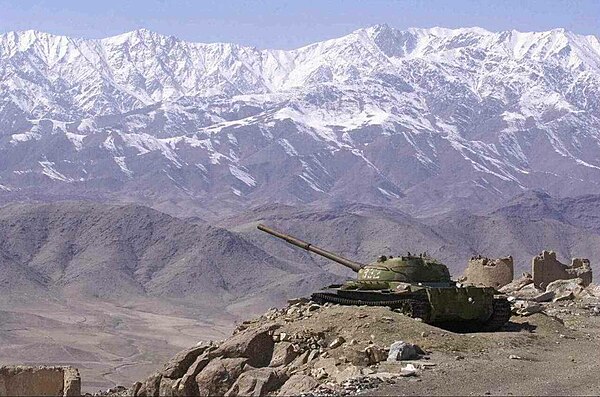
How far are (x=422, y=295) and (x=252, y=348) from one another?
16.3 feet

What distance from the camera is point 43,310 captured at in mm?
138750

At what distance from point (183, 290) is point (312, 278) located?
17.7 m

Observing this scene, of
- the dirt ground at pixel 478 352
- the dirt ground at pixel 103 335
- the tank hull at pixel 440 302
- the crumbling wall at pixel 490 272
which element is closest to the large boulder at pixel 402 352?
the dirt ground at pixel 478 352

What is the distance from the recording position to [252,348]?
21625 mm

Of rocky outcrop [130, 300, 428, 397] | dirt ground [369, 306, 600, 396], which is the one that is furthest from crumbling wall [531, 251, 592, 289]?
rocky outcrop [130, 300, 428, 397]

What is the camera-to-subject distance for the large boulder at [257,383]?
61.8 ft

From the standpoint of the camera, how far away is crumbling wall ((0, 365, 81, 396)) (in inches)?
884

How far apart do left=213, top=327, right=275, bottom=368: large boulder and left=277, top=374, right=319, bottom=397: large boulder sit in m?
2.12

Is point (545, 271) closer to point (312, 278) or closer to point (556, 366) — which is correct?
point (556, 366)

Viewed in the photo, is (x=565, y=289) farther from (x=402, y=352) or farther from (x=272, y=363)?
(x=272, y=363)

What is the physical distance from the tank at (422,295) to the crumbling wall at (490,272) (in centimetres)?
1279

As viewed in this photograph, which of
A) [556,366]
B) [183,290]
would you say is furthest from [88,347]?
[556,366]

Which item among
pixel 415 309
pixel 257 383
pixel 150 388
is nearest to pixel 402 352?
pixel 257 383

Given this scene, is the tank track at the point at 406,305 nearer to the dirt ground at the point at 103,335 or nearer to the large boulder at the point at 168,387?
the large boulder at the point at 168,387
